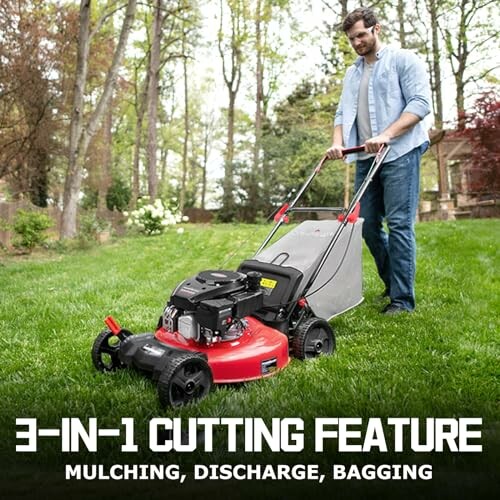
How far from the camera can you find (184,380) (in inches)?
88.6

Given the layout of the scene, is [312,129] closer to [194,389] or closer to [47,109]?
[47,109]

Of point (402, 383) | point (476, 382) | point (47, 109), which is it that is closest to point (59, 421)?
point (402, 383)

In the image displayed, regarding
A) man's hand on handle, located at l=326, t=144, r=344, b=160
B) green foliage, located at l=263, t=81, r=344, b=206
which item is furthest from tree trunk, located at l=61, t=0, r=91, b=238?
man's hand on handle, located at l=326, t=144, r=344, b=160

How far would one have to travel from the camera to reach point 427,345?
3.03 meters

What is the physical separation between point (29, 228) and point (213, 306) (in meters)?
7.49

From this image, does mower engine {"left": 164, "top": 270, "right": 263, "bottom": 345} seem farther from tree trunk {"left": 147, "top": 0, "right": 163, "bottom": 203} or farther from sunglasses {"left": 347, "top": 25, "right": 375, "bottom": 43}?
tree trunk {"left": 147, "top": 0, "right": 163, "bottom": 203}

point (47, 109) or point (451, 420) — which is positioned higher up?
point (47, 109)

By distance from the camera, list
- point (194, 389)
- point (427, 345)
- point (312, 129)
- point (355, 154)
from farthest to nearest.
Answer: point (312, 129), point (355, 154), point (427, 345), point (194, 389)

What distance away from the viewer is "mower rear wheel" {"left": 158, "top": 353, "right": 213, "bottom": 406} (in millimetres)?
2199

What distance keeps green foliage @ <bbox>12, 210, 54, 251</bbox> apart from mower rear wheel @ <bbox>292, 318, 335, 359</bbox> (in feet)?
23.8

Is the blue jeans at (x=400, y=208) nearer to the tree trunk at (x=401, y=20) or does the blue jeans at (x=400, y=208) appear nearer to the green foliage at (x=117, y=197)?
the tree trunk at (x=401, y=20)

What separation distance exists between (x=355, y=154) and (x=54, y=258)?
623cm

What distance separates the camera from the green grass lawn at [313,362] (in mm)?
2232

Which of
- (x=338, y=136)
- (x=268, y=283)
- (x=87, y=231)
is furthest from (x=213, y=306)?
(x=87, y=231)
